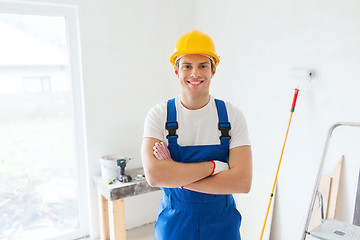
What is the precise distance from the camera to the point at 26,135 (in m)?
2.90

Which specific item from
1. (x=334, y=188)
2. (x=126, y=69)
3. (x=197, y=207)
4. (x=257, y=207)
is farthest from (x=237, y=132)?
(x=126, y=69)

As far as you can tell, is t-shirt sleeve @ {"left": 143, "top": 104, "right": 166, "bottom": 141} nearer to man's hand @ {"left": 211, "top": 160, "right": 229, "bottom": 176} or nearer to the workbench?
man's hand @ {"left": 211, "top": 160, "right": 229, "bottom": 176}

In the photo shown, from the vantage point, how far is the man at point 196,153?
60.5 inches

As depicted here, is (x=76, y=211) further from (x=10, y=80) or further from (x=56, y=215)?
(x=10, y=80)

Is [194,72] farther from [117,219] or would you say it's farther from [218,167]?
[117,219]

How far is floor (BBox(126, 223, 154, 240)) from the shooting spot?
3.25 meters

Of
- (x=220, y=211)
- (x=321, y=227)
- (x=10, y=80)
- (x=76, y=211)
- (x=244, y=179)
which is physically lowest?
(x=76, y=211)

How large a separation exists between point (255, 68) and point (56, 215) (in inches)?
96.9

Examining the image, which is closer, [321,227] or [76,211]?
[321,227]

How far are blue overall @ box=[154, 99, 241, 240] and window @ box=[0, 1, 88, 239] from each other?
5.88 feet

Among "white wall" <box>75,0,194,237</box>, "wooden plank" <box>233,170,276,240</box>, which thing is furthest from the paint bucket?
"wooden plank" <box>233,170,276,240</box>

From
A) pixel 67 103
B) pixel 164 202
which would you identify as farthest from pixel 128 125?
pixel 164 202

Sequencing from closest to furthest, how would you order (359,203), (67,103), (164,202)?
1. (164,202)
2. (359,203)
3. (67,103)

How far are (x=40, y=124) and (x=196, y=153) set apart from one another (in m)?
1.98
